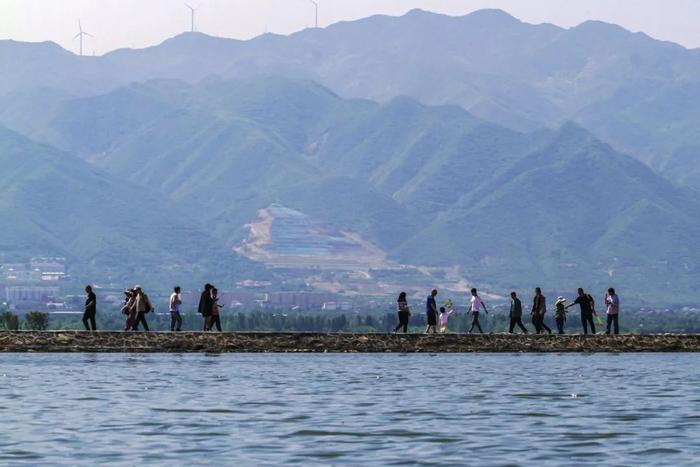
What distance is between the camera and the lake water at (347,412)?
25.1 meters

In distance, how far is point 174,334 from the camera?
179 feet

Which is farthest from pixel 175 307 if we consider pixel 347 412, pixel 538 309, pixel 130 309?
pixel 347 412

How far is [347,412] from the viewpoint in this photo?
1256 inches

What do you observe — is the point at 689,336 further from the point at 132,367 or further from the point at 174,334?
the point at 132,367

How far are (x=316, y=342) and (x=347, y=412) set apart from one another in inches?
946

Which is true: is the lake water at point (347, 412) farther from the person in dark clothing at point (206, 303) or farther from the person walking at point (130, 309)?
the person walking at point (130, 309)

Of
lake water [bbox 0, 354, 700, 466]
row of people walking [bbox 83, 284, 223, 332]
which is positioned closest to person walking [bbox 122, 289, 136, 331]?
row of people walking [bbox 83, 284, 223, 332]

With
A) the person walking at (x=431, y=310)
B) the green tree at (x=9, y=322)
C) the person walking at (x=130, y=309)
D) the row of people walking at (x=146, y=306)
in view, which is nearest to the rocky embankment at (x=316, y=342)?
the row of people walking at (x=146, y=306)

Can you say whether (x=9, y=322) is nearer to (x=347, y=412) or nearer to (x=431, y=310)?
(x=431, y=310)

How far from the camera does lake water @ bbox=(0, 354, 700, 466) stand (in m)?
25.1

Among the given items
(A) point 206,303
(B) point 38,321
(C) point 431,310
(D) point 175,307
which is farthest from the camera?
(B) point 38,321

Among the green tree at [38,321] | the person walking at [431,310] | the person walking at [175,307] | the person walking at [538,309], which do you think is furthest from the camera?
the green tree at [38,321]

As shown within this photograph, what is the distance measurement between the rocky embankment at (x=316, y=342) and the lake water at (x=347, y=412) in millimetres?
4667

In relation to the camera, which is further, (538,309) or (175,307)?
(538,309)
